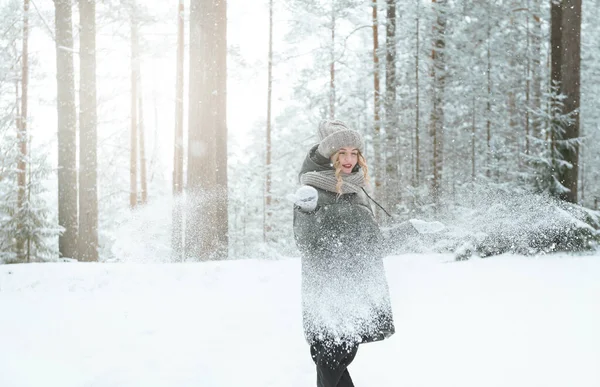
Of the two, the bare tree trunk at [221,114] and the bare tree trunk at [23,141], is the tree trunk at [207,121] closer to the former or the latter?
the bare tree trunk at [221,114]

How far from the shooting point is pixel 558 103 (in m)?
8.30

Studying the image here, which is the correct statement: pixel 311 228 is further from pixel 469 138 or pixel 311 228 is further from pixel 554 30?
pixel 469 138

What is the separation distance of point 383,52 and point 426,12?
2230 mm

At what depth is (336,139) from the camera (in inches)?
104

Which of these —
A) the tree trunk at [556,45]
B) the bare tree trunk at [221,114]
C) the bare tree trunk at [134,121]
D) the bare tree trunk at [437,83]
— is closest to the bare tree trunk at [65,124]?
the bare tree trunk at [221,114]

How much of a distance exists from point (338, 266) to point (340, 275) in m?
0.06

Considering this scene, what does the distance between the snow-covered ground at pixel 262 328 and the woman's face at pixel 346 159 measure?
184 cm

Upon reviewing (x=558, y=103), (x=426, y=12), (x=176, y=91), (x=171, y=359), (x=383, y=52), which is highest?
(x=426, y=12)

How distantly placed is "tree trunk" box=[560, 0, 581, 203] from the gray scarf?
7.40 metres

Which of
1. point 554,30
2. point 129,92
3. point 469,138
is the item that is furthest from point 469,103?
point 129,92

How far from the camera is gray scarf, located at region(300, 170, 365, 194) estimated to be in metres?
2.62

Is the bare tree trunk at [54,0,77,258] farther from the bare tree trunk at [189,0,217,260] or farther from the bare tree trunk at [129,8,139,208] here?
the bare tree trunk at [129,8,139,208]

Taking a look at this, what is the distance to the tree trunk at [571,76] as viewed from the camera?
826cm

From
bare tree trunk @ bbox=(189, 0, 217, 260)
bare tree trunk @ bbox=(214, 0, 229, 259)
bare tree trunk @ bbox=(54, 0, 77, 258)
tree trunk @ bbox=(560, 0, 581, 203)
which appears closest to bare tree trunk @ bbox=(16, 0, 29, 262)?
bare tree trunk @ bbox=(54, 0, 77, 258)
